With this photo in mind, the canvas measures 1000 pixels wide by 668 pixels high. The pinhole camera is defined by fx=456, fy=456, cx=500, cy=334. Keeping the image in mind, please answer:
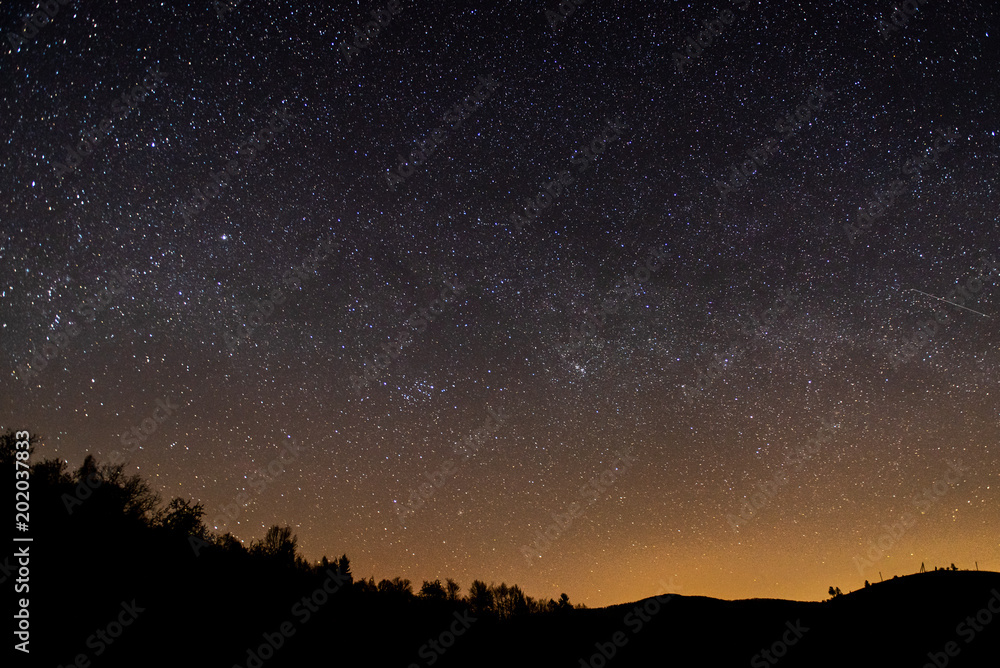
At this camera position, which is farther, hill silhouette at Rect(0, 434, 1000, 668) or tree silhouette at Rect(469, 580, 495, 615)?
tree silhouette at Rect(469, 580, 495, 615)

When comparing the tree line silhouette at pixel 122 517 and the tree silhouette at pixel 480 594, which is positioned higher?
the tree line silhouette at pixel 122 517

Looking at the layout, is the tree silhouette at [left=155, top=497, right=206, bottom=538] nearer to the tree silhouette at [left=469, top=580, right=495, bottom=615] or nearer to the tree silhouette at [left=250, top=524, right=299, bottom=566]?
the tree silhouette at [left=250, top=524, right=299, bottom=566]

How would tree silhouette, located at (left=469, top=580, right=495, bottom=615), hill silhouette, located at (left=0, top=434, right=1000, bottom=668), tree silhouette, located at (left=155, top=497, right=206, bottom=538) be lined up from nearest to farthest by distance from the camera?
hill silhouette, located at (left=0, top=434, right=1000, bottom=668), tree silhouette, located at (left=155, top=497, right=206, bottom=538), tree silhouette, located at (left=469, top=580, right=495, bottom=615)

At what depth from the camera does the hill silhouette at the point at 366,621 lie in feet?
27.1

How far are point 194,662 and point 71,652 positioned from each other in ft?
5.84

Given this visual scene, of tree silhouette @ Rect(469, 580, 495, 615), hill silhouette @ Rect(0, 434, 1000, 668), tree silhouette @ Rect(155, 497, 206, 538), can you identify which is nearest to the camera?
hill silhouette @ Rect(0, 434, 1000, 668)

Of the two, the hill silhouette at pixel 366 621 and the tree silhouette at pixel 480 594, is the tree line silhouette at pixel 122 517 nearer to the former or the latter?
the hill silhouette at pixel 366 621

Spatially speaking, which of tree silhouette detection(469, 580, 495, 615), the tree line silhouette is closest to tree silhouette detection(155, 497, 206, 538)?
the tree line silhouette

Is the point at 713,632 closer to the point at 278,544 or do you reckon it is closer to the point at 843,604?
the point at 843,604

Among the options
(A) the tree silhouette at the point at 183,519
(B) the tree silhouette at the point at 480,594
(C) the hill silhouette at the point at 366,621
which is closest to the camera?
(C) the hill silhouette at the point at 366,621

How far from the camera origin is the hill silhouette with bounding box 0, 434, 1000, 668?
8.25m

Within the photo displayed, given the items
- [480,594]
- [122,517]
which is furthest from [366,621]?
[480,594]

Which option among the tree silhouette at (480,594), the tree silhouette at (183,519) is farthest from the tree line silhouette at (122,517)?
the tree silhouette at (480,594)

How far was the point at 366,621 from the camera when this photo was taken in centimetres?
1177
